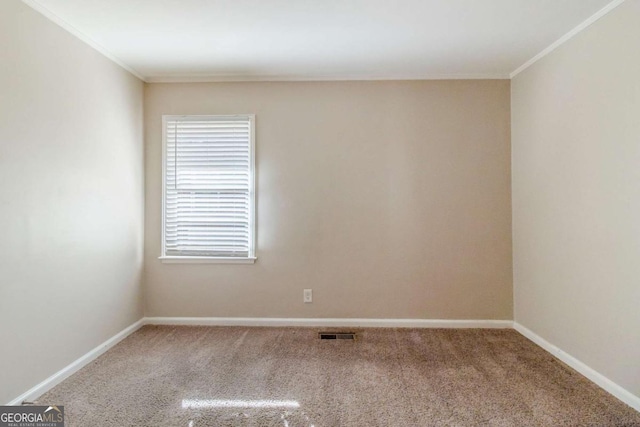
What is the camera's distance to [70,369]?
7.45 ft

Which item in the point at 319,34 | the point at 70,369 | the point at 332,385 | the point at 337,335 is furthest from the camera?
the point at 337,335

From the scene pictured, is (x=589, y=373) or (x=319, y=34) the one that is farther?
(x=319, y=34)

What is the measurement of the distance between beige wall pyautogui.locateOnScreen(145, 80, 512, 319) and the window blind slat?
134 mm

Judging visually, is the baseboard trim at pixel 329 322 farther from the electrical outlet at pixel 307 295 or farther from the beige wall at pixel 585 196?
the beige wall at pixel 585 196

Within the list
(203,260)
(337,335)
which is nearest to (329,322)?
(337,335)

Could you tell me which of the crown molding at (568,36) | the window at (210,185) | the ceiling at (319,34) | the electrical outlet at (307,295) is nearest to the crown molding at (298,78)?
the ceiling at (319,34)

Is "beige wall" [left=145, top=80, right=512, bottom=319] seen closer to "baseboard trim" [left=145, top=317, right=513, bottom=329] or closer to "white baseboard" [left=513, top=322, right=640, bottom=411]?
"baseboard trim" [left=145, top=317, right=513, bottom=329]

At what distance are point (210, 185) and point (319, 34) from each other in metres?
1.70

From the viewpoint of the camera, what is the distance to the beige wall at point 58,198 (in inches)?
73.3

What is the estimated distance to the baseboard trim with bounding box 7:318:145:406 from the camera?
1960 mm

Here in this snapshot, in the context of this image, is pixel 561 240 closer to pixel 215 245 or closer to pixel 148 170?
pixel 215 245

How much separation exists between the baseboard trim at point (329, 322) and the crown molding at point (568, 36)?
93.8 inches

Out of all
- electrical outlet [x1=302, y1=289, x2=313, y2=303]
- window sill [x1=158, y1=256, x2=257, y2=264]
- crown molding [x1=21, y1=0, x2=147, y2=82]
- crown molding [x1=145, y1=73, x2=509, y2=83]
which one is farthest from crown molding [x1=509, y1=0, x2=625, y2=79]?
crown molding [x1=21, y1=0, x2=147, y2=82]

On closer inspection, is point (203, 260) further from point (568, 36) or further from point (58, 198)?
point (568, 36)
